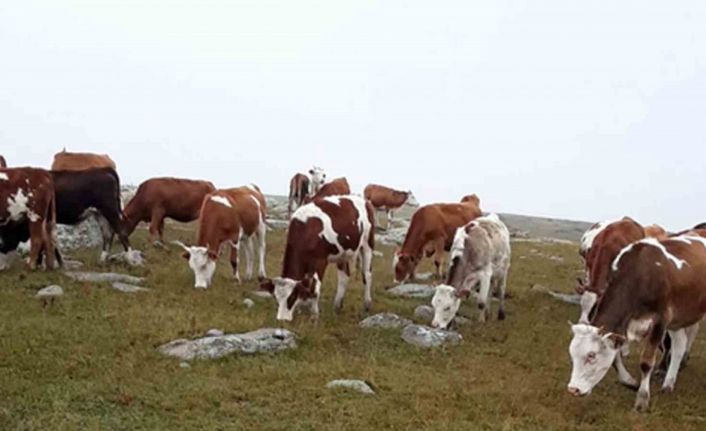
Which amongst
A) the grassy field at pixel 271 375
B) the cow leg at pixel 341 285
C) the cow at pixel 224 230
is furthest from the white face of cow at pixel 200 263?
the cow leg at pixel 341 285

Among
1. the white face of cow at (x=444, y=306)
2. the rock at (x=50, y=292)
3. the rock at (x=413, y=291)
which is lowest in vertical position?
the rock at (x=413, y=291)

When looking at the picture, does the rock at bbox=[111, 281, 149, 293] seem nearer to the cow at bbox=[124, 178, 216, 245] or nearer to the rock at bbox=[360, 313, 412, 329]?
the rock at bbox=[360, 313, 412, 329]

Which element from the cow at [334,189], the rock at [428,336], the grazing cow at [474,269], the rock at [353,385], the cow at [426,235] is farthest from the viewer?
the cow at [334,189]

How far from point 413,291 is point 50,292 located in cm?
954

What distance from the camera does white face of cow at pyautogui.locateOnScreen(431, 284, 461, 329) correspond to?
53.7 ft

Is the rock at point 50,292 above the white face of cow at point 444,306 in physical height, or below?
below

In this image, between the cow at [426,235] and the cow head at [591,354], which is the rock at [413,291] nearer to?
the cow at [426,235]

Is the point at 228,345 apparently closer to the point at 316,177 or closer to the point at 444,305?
the point at 444,305

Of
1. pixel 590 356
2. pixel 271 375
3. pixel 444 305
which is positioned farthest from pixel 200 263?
pixel 590 356

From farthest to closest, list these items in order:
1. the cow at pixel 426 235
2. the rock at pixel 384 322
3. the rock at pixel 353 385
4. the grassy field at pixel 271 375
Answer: the cow at pixel 426 235, the rock at pixel 384 322, the rock at pixel 353 385, the grassy field at pixel 271 375

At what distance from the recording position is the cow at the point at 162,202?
1007 inches

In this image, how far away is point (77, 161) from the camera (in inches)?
1158

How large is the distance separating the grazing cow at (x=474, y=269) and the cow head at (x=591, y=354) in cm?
507

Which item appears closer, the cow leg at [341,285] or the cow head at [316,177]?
the cow leg at [341,285]
